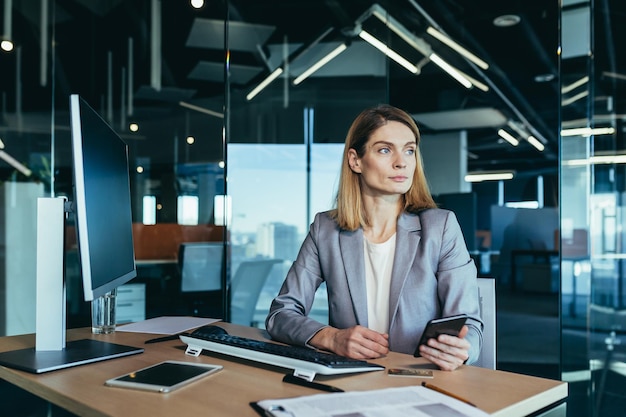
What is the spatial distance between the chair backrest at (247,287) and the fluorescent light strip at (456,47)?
2.10 m

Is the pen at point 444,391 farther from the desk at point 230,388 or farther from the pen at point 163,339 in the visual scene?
the pen at point 163,339

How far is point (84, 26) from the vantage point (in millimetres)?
4754

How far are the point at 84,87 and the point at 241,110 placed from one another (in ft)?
4.86

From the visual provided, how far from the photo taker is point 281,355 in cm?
130

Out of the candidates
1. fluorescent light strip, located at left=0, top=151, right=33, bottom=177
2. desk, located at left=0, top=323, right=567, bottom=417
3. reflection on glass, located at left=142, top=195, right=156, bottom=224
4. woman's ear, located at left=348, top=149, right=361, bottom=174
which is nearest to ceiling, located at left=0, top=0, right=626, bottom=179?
fluorescent light strip, located at left=0, top=151, right=33, bottom=177

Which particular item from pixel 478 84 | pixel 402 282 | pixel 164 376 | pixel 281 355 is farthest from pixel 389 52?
pixel 164 376

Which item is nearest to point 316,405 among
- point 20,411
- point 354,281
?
point 354,281

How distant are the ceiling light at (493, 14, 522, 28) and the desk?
3588mm

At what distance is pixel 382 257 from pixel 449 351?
62 centimetres

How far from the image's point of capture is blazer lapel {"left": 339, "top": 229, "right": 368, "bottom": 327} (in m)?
1.83

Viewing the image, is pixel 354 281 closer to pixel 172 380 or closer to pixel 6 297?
pixel 172 380

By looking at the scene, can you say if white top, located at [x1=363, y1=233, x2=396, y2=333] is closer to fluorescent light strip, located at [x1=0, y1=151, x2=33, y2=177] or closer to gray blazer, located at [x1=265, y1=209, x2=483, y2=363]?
gray blazer, located at [x1=265, y1=209, x2=483, y2=363]

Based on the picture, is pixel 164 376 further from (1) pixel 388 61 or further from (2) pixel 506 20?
(2) pixel 506 20

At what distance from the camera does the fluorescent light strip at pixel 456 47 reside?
4379 mm
